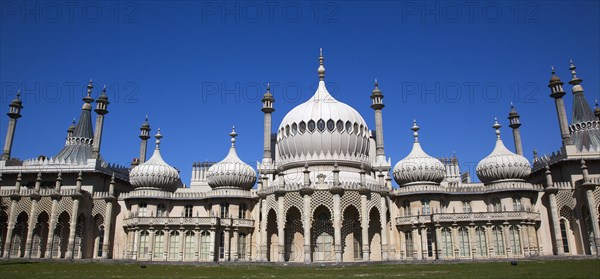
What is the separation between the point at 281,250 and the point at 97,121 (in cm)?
2746

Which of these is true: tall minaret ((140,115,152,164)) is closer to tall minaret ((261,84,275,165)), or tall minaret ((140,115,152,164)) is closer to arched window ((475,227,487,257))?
tall minaret ((261,84,275,165))

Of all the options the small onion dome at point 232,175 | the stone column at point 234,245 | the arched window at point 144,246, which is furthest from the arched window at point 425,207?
the arched window at point 144,246

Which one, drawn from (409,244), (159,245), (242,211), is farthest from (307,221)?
(159,245)

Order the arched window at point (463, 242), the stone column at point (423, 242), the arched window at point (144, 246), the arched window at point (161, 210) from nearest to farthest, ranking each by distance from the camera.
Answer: the arched window at point (463, 242) < the stone column at point (423, 242) < the arched window at point (144, 246) < the arched window at point (161, 210)

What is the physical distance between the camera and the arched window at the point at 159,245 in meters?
43.8

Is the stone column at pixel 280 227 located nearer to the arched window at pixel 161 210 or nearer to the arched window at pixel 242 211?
the arched window at pixel 242 211

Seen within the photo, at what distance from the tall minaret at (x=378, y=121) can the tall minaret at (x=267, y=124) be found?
11437mm

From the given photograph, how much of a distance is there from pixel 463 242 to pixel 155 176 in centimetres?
2891

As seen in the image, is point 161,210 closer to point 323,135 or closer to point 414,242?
point 323,135

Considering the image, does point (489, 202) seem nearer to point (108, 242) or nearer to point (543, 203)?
point (543, 203)

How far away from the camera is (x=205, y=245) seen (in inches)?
1732

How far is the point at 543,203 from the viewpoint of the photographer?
1727 inches

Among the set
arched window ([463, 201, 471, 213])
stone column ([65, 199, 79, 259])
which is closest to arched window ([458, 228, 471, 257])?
arched window ([463, 201, 471, 213])

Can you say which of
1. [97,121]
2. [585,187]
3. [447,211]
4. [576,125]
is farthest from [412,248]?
[97,121]
